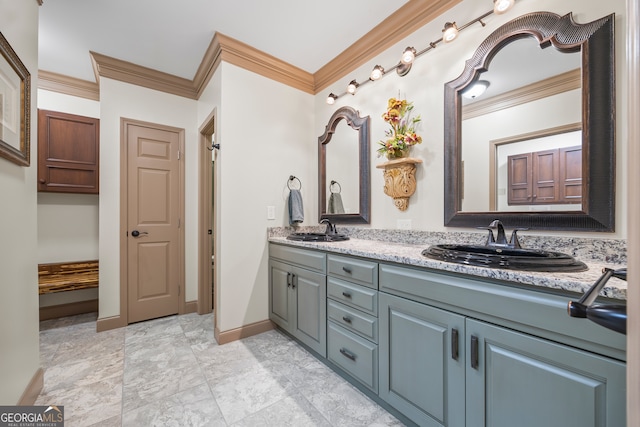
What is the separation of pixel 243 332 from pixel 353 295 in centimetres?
133

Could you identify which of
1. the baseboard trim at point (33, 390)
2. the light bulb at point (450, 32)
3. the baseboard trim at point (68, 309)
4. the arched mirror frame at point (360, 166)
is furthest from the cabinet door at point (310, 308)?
the baseboard trim at point (68, 309)

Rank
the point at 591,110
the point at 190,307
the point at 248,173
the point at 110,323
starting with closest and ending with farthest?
the point at 591,110 < the point at 248,173 < the point at 110,323 < the point at 190,307

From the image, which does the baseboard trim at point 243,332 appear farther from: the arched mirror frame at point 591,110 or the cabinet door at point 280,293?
the arched mirror frame at point 591,110

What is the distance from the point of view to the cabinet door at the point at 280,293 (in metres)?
2.33

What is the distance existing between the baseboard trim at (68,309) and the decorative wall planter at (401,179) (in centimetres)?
354

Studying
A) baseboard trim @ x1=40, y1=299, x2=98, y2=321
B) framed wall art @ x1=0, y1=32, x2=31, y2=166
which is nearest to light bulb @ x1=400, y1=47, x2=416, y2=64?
framed wall art @ x1=0, y1=32, x2=31, y2=166

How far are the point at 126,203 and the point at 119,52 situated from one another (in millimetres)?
1444

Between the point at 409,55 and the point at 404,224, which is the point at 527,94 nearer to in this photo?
the point at 409,55

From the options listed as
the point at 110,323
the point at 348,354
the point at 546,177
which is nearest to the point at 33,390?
the point at 110,323

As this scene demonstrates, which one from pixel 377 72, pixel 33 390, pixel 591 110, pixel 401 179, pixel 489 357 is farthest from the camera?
pixel 377 72

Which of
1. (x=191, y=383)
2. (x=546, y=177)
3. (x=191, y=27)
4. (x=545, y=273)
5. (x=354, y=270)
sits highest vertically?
(x=191, y=27)

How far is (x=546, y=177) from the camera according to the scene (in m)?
1.39

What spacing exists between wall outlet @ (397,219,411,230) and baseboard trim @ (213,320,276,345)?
159cm

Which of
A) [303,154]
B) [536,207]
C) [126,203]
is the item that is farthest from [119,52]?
[536,207]
